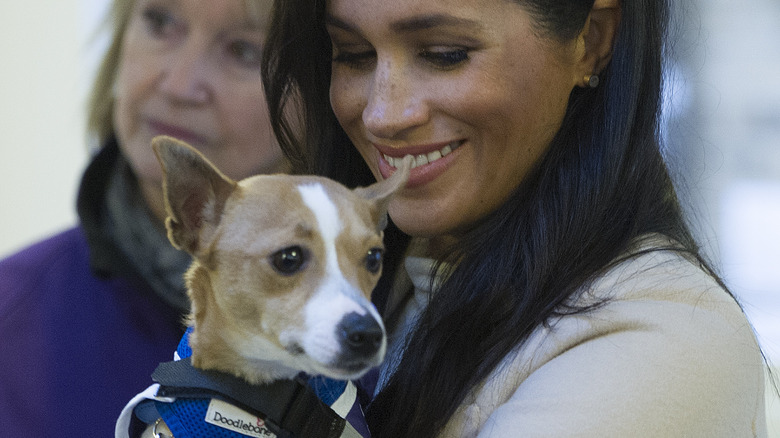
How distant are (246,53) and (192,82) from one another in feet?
0.51

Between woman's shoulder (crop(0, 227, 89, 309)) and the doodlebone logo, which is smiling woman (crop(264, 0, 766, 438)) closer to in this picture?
the doodlebone logo

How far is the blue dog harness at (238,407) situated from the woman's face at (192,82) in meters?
0.89

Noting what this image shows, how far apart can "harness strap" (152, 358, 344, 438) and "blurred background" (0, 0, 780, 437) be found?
2.63ft

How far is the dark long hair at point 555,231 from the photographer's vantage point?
1.29 metres

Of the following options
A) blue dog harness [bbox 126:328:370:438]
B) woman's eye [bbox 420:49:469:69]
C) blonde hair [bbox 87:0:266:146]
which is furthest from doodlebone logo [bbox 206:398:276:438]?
blonde hair [bbox 87:0:266:146]

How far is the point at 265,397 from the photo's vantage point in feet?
4.02

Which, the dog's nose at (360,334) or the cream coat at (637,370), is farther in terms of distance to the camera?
the dog's nose at (360,334)

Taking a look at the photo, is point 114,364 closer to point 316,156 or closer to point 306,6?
point 316,156

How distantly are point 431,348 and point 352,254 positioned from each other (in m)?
0.21

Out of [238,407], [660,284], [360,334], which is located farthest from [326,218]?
[660,284]

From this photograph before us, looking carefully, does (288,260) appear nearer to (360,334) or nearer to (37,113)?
(360,334)

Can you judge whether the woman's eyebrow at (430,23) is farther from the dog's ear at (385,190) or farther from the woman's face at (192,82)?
the woman's face at (192,82)

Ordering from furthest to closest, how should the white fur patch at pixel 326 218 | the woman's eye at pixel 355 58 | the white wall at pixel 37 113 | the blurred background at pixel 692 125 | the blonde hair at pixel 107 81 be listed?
the white wall at pixel 37 113 → the blonde hair at pixel 107 81 → the blurred background at pixel 692 125 → the woman's eye at pixel 355 58 → the white fur patch at pixel 326 218

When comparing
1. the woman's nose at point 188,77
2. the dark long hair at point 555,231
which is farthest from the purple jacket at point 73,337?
the dark long hair at point 555,231
